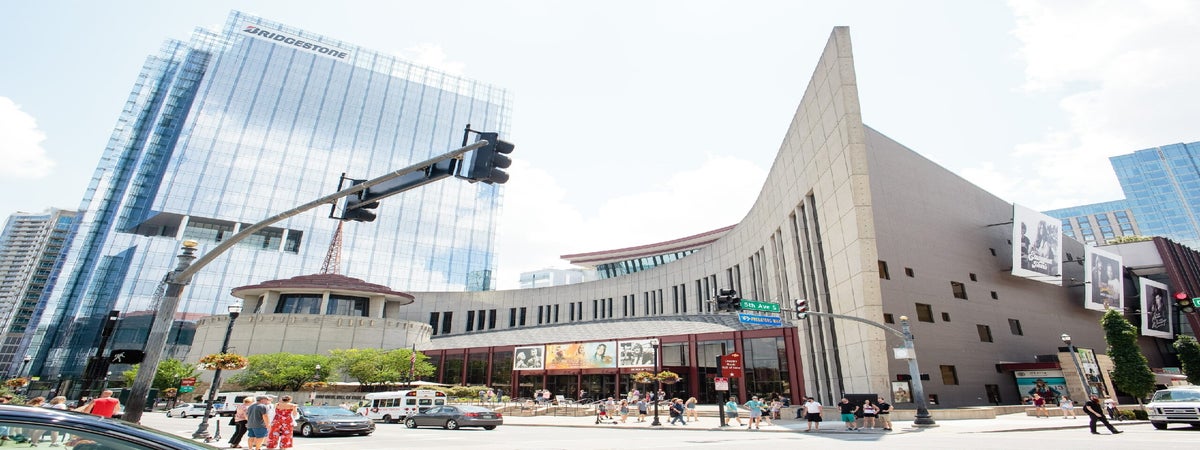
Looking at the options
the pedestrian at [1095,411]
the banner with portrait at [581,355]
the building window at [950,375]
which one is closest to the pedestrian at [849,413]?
the pedestrian at [1095,411]

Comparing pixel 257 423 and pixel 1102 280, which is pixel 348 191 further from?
pixel 1102 280

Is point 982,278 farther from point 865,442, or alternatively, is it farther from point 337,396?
point 337,396

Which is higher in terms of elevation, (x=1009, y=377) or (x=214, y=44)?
(x=214, y=44)

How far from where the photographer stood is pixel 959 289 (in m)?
36.9

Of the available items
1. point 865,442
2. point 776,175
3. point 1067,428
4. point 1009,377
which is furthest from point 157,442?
point 1009,377

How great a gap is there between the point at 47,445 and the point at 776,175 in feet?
139

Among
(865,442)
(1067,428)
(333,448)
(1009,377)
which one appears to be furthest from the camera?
(1009,377)

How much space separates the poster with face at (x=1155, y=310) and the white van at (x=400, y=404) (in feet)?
210

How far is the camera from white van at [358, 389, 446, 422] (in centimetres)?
2981

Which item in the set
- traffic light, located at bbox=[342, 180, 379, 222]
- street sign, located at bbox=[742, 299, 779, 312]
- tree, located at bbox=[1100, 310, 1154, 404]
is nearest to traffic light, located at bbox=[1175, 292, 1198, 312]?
street sign, located at bbox=[742, 299, 779, 312]

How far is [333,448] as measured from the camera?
49.2ft

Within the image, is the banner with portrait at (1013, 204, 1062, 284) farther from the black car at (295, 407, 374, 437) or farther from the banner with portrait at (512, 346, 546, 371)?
the black car at (295, 407, 374, 437)

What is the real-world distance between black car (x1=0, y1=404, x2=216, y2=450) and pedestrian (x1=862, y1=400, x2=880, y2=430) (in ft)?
77.2

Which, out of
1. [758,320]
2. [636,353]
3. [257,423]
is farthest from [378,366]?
[257,423]
